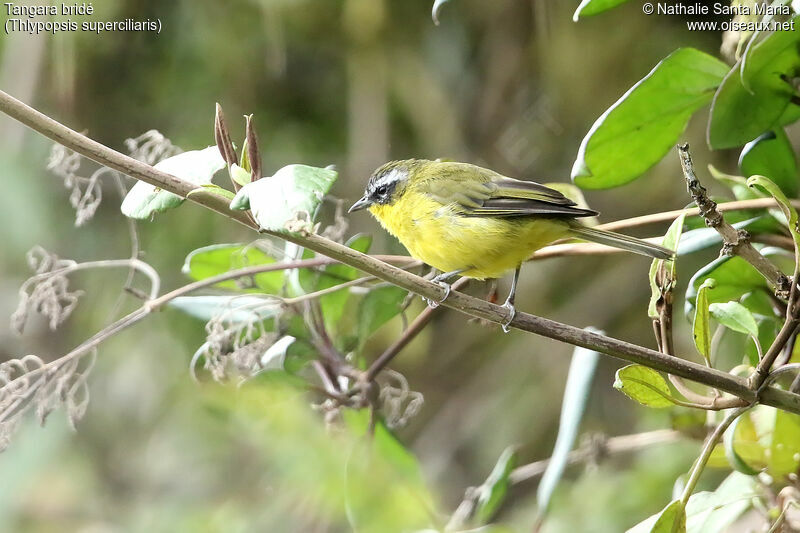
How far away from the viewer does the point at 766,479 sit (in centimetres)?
143

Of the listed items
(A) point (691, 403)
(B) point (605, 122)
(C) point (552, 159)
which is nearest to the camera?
(A) point (691, 403)

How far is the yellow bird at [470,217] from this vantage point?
183 cm

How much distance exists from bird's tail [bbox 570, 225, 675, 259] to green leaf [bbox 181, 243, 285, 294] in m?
0.64

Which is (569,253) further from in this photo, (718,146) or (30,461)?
(30,461)

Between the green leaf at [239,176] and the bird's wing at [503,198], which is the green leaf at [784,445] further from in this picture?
the green leaf at [239,176]

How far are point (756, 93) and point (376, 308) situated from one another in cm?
81

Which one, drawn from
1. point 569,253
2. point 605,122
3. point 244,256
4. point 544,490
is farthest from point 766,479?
point 244,256

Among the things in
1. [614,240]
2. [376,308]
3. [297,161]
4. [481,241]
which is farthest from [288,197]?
[297,161]

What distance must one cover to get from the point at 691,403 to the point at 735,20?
2.34 feet

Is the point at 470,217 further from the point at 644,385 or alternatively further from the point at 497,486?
the point at 644,385

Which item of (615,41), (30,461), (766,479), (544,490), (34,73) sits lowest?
(30,461)

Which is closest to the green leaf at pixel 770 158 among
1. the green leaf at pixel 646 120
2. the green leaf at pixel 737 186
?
the green leaf at pixel 737 186

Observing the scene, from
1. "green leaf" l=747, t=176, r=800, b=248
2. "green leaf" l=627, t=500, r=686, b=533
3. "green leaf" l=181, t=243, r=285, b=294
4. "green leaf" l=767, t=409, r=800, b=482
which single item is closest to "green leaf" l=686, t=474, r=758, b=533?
"green leaf" l=767, t=409, r=800, b=482

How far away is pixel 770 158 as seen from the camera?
1.48 metres
